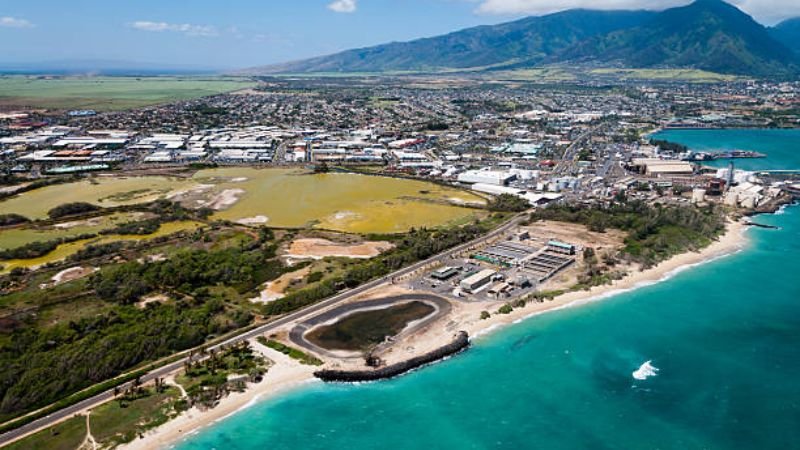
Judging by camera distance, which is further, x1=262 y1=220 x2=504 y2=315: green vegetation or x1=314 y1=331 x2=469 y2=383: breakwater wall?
x1=262 y1=220 x2=504 y2=315: green vegetation

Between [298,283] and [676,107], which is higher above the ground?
[676,107]

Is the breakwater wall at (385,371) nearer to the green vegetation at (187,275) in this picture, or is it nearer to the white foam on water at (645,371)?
the white foam on water at (645,371)

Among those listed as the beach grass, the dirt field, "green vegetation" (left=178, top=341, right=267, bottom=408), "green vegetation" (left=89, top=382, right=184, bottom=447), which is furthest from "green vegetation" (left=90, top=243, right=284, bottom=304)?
the beach grass

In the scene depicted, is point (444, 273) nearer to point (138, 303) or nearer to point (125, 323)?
point (138, 303)

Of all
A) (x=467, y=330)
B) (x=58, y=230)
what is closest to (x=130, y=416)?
(x=467, y=330)

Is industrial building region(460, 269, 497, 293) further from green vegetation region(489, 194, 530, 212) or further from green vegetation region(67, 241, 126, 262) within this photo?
green vegetation region(67, 241, 126, 262)

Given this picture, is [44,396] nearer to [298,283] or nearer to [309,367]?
[309,367]

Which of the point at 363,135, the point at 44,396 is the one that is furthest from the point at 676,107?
the point at 44,396
